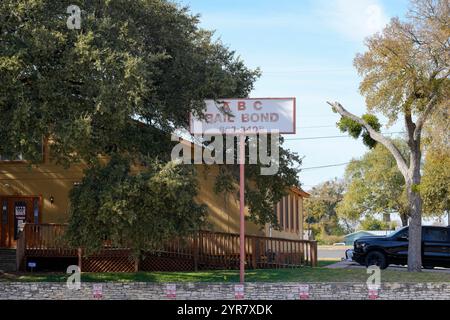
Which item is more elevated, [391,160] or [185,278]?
[391,160]

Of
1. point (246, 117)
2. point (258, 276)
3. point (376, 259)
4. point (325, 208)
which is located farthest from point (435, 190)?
point (325, 208)

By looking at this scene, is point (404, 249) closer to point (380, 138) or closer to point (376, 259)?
point (376, 259)

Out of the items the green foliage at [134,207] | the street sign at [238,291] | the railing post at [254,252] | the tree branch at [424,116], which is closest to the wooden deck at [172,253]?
the railing post at [254,252]

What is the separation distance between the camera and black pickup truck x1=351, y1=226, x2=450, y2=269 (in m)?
24.4

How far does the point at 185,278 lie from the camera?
20.7m

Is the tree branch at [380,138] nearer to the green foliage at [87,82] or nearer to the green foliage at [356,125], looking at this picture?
the green foliage at [356,125]

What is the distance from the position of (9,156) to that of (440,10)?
12.9m

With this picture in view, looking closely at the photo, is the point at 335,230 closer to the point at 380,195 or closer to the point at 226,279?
the point at 380,195

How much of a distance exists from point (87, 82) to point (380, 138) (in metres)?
9.36

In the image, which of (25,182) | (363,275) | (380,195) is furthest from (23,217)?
(380,195)

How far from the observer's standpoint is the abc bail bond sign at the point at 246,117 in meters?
18.6

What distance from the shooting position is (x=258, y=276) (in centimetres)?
2038

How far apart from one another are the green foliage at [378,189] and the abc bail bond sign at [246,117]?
130ft

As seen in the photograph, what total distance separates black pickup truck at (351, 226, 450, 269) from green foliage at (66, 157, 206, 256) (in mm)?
8900
